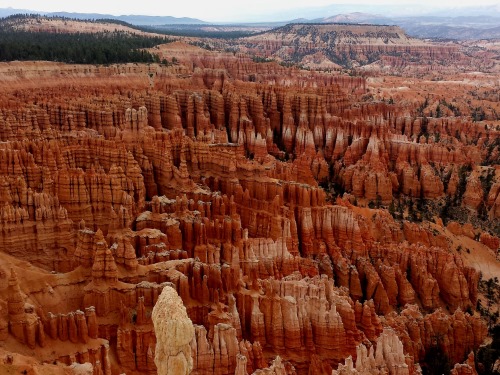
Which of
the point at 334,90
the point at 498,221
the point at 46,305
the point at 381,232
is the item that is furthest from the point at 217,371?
the point at 334,90

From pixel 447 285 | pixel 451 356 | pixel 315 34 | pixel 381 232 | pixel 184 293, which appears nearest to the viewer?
pixel 184 293

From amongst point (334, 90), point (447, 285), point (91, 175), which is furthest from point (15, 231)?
point (334, 90)

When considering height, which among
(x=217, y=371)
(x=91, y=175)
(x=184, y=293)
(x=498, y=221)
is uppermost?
(x=91, y=175)

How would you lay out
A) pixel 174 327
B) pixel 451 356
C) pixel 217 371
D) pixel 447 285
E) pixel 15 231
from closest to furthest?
1. pixel 174 327
2. pixel 217 371
3. pixel 15 231
4. pixel 451 356
5. pixel 447 285

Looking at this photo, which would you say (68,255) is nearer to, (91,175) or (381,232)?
(91,175)

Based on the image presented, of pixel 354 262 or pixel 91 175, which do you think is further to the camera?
pixel 354 262

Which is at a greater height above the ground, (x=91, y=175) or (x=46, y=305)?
(x=91, y=175)
